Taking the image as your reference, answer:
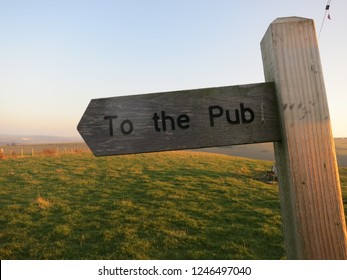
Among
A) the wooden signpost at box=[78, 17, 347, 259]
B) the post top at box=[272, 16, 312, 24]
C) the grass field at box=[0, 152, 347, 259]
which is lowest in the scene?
the grass field at box=[0, 152, 347, 259]

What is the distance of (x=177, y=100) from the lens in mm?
1528

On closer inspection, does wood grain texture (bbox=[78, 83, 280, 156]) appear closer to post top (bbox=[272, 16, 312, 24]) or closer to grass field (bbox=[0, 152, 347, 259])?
post top (bbox=[272, 16, 312, 24])

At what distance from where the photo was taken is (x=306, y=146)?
4.55 ft

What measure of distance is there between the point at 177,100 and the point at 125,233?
5.43 meters

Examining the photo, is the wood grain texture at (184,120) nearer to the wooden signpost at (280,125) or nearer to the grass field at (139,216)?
the wooden signpost at (280,125)

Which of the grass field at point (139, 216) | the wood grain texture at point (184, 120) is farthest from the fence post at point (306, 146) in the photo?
the grass field at point (139, 216)

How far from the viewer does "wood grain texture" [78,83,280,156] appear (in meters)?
1.49

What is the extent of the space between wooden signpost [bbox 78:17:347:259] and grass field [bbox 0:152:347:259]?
408cm

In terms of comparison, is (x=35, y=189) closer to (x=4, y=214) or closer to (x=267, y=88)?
(x=4, y=214)

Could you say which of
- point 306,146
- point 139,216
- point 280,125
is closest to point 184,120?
point 280,125

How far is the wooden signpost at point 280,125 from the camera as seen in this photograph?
1364 millimetres

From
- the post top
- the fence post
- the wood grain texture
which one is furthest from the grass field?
the post top

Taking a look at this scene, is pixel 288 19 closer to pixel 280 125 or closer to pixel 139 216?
pixel 280 125

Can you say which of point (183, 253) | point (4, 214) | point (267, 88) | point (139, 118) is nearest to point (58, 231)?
point (4, 214)
